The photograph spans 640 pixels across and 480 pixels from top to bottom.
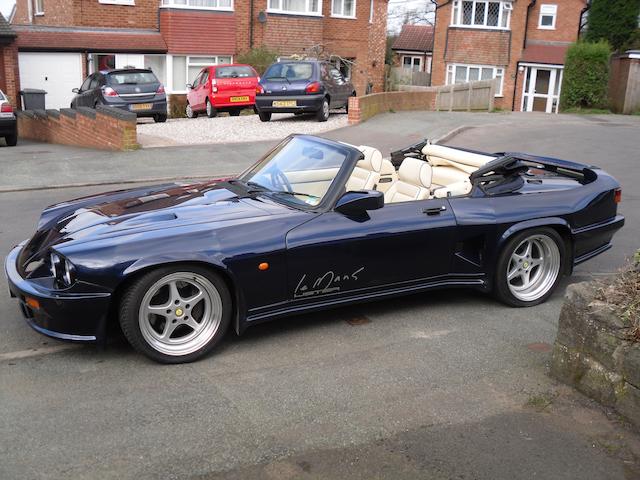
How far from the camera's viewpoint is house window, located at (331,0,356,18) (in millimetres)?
31969

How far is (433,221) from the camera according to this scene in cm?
529

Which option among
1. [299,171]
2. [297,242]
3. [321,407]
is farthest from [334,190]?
[321,407]

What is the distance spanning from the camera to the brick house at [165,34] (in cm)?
2634

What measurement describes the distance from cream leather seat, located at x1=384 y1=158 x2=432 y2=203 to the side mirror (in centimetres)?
61

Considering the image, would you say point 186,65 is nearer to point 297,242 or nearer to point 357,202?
point 357,202

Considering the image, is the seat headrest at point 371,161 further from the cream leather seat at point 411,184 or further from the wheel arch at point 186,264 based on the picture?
the wheel arch at point 186,264

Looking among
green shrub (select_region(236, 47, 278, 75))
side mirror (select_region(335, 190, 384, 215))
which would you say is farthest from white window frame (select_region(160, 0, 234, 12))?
side mirror (select_region(335, 190, 384, 215))

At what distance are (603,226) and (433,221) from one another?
5.79 ft

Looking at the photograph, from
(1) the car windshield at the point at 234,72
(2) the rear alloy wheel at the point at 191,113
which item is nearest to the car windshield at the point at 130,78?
(1) the car windshield at the point at 234,72

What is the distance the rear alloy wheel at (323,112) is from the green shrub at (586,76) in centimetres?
1120

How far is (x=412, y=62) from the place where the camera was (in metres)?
50.6

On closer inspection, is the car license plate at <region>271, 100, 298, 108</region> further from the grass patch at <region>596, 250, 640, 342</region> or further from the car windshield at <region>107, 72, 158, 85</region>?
the grass patch at <region>596, 250, 640, 342</region>

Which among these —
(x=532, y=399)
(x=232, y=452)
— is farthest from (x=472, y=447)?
(x=232, y=452)

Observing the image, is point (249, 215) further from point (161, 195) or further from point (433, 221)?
point (433, 221)
